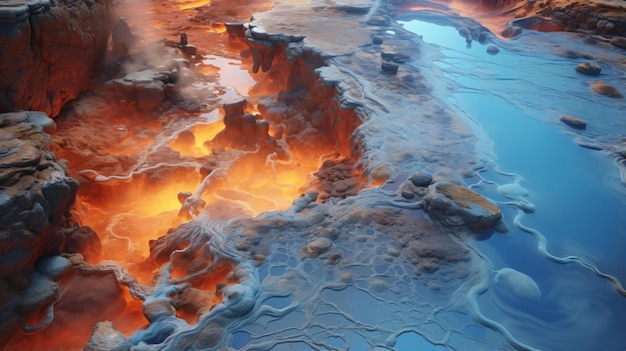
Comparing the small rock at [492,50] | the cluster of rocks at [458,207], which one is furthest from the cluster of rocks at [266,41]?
the cluster of rocks at [458,207]

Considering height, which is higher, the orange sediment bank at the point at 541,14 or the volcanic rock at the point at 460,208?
the orange sediment bank at the point at 541,14

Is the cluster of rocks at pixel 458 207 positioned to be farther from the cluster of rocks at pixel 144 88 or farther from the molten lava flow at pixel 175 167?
the cluster of rocks at pixel 144 88

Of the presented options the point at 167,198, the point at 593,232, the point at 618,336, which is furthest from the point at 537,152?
the point at 167,198

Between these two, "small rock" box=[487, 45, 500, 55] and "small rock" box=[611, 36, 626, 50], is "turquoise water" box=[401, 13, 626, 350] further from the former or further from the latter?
"small rock" box=[611, 36, 626, 50]

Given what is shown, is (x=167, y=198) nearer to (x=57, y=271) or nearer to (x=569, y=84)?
(x=57, y=271)

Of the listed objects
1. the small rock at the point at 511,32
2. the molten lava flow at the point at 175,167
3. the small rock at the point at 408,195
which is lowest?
the molten lava flow at the point at 175,167
